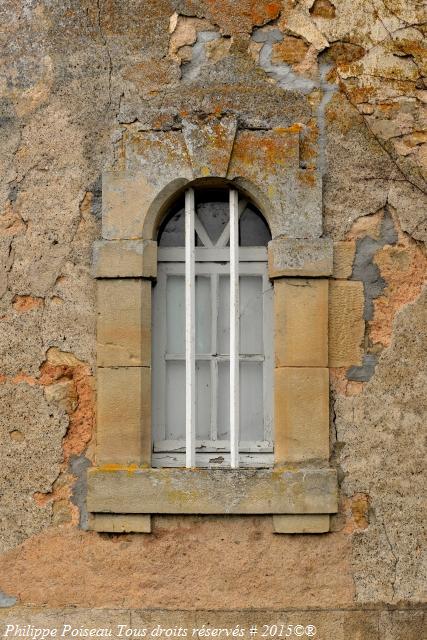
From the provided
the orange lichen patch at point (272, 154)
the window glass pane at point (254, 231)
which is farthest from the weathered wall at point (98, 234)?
the window glass pane at point (254, 231)

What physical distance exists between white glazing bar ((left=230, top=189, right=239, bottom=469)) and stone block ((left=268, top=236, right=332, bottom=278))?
24 centimetres

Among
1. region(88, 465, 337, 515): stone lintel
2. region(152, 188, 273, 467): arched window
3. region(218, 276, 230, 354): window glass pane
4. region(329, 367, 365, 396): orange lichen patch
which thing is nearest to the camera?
region(88, 465, 337, 515): stone lintel

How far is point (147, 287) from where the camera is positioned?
4980mm

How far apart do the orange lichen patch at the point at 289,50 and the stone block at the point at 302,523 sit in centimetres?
258

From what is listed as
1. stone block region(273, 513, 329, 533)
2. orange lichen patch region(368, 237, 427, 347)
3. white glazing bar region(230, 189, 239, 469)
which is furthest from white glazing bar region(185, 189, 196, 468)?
orange lichen patch region(368, 237, 427, 347)

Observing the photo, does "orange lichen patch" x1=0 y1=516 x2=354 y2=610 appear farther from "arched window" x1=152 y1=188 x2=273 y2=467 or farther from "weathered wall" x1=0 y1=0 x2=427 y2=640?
"arched window" x1=152 y1=188 x2=273 y2=467

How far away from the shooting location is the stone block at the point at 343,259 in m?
4.95

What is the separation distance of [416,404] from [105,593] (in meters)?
2.03

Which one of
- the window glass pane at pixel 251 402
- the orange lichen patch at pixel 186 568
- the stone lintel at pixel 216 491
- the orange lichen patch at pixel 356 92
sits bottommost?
the orange lichen patch at pixel 186 568

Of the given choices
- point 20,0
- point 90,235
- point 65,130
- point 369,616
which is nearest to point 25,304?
point 90,235

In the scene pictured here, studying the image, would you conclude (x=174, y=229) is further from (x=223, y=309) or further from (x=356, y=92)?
(x=356, y=92)

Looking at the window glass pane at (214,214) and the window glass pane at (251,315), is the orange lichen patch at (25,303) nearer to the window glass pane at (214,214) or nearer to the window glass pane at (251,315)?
the window glass pane at (214,214)

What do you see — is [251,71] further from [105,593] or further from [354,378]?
[105,593]

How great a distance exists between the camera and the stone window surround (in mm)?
4820
